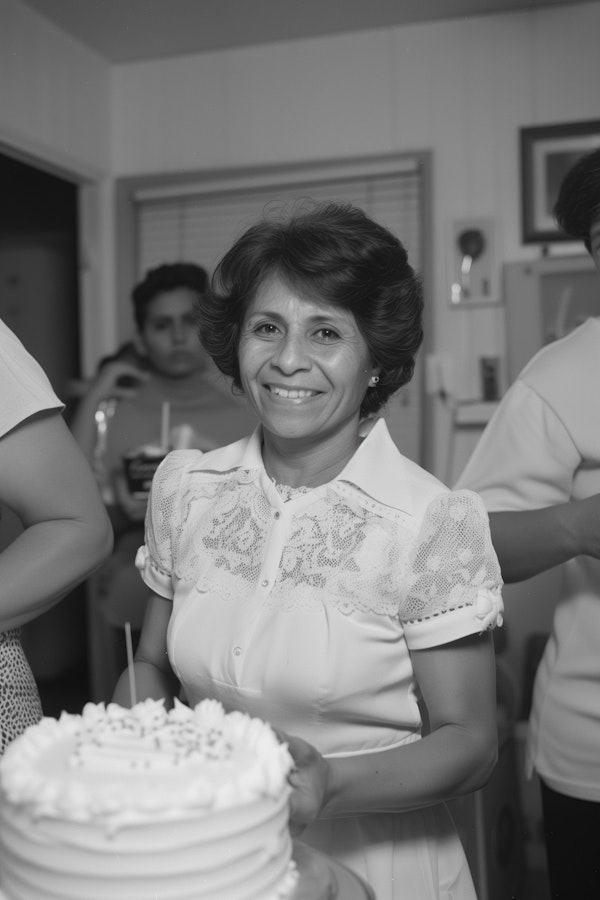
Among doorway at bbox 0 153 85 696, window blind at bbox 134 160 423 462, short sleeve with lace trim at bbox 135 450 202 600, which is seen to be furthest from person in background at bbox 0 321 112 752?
doorway at bbox 0 153 85 696

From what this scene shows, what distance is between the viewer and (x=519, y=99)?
3.34 m

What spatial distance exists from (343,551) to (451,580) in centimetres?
12

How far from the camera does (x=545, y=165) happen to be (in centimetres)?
329

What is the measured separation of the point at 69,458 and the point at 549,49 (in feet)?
9.15

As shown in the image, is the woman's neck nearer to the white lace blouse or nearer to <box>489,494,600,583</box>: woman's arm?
the white lace blouse

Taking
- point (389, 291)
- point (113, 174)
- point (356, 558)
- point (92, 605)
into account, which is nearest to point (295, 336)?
point (389, 291)

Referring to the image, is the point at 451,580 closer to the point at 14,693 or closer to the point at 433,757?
the point at 433,757

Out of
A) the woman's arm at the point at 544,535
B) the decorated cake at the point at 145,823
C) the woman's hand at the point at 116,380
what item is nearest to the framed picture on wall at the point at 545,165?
the woman's hand at the point at 116,380

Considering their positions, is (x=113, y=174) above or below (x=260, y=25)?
below

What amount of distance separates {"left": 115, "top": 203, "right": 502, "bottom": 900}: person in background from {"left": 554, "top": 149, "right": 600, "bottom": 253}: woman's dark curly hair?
0.32 meters

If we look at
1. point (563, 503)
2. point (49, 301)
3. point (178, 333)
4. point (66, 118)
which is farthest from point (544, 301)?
point (563, 503)

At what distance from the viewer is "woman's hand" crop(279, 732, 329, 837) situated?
0.75 metres

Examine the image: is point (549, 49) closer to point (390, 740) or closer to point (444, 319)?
point (444, 319)

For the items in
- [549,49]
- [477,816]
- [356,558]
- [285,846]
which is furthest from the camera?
[549,49]
